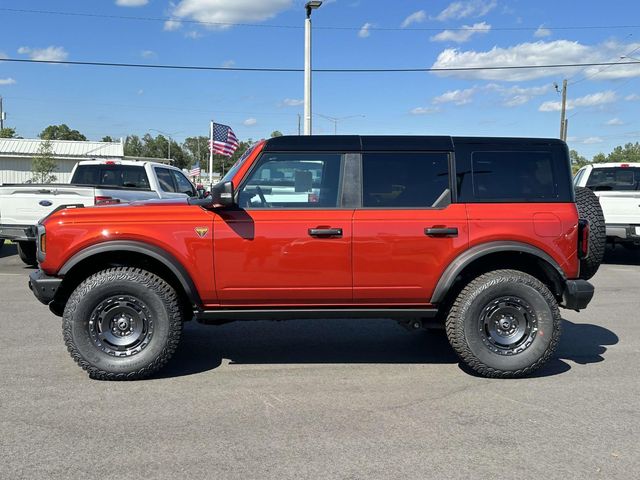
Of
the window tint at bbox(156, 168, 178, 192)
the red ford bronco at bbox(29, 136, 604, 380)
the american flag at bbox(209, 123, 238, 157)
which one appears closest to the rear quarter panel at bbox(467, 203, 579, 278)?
the red ford bronco at bbox(29, 136, 604, 380)

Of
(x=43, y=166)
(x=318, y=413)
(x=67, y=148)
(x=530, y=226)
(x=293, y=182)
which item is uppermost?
(x=67, y=148)

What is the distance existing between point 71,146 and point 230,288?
1996 inches

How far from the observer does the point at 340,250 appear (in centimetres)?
451

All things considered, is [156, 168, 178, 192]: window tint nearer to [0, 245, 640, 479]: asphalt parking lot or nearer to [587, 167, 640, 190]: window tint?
[0, 245, 640, 479]: asphalt parking lot

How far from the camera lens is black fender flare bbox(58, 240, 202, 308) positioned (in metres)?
4.42

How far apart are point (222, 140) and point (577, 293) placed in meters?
19.1

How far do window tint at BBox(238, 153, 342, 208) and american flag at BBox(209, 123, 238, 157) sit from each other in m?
17.3

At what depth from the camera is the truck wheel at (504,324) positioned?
4609 millimetres

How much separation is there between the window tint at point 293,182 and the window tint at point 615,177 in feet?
29.3

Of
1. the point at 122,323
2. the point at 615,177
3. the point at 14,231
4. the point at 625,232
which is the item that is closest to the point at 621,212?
the point at 625,232

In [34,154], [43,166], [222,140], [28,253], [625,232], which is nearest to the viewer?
[28,253]

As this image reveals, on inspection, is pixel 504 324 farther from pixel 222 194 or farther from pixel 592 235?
pixel 222 194

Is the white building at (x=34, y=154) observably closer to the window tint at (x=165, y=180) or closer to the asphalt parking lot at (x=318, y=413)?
the window tint at (x=165, y=180)

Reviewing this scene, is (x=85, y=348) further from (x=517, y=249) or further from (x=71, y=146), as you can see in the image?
(x=71, y=146)
